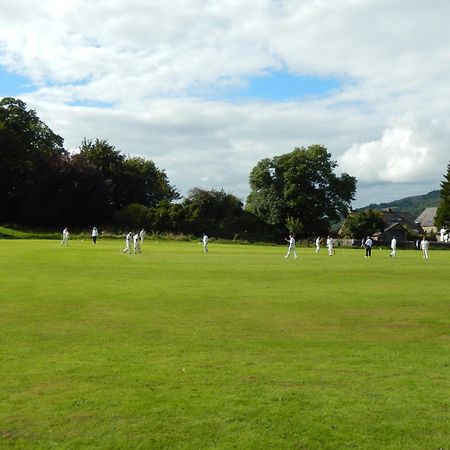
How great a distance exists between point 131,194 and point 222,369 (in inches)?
3551

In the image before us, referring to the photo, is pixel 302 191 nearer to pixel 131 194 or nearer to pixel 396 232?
pixel 131 194

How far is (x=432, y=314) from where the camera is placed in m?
16.8

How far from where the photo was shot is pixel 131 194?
99000 millimetres

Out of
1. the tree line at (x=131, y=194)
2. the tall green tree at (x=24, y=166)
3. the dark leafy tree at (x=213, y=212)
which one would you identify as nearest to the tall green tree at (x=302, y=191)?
the tree line at (x=131, y=194)

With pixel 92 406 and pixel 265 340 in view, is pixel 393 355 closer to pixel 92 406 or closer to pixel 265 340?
pixel 265 340

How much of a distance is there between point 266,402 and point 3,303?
11.5 meters

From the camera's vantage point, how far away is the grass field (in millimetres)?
7492

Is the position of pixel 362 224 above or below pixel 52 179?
below

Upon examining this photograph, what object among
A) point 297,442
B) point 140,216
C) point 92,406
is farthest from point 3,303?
point 140,216

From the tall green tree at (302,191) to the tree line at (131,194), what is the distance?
0.15m

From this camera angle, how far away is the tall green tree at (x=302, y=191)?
92500mm

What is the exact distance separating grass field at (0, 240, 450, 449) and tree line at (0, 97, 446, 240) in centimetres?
6393

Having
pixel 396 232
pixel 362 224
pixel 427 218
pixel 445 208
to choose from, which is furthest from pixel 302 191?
pixel 427 218

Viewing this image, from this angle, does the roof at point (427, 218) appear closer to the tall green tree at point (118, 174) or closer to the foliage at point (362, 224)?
the foliage at point (362, 224)
